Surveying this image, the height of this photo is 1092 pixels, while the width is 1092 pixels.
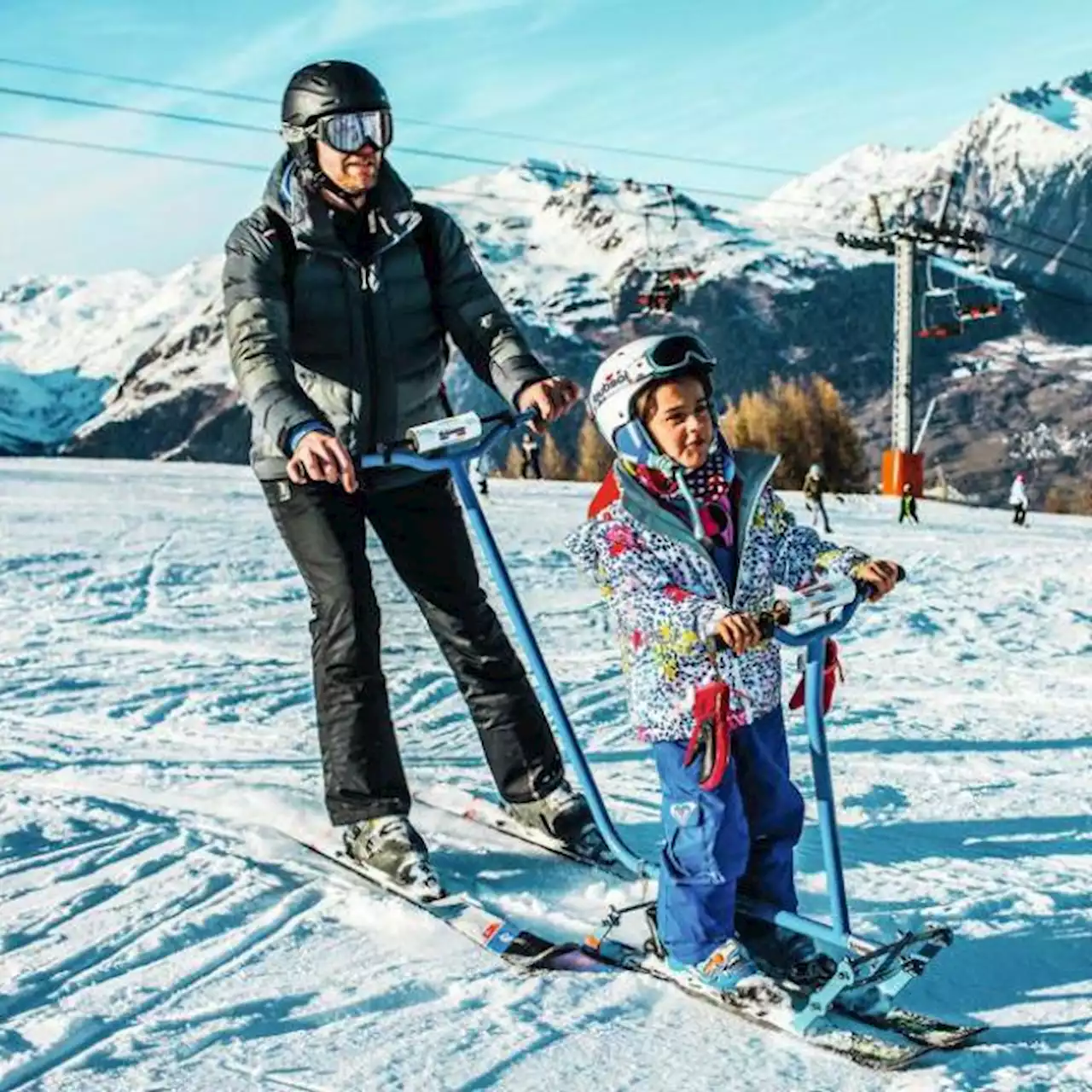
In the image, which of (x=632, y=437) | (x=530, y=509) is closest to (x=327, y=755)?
(x=632, y=437)

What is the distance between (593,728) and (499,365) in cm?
246

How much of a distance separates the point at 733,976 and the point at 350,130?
91.5 inches

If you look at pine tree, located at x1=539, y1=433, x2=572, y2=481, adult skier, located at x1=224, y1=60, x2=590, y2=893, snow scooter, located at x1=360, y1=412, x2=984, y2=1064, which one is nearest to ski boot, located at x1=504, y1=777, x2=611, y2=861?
adult skier, located at x1=224, y1=60, x2=590, y2=893

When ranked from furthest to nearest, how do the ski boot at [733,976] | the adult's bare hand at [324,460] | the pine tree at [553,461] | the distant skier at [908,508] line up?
the pine tree at [553,461] → the distant skier at [908,508] → the adult's bare hand at [324,460] → the ski boot at [733,976]

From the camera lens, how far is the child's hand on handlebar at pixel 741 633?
2.72m

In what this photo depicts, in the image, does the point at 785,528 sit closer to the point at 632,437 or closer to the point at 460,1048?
the point at 632,437

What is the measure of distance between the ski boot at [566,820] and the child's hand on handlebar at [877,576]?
1442mm

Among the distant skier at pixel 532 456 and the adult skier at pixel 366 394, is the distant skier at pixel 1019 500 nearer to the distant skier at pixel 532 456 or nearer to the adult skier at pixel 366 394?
the distant skier at pixel 532 456

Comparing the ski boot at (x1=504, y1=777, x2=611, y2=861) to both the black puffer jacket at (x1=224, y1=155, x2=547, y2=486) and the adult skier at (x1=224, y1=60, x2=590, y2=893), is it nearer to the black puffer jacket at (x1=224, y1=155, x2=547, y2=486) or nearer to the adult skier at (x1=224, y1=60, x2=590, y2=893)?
the adult skier at (x1=224, y1=60, x2=590, y2=893)

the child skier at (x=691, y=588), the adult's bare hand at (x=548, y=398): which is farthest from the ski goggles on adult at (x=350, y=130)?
the child skier at (x=691, y=588)

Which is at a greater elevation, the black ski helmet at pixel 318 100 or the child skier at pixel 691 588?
the black ski helmet at pixel 318 100

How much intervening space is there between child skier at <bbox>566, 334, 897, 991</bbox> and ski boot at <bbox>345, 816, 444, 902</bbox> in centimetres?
79

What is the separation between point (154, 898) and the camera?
12.1 ft

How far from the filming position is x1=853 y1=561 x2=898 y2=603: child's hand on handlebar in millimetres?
2926
